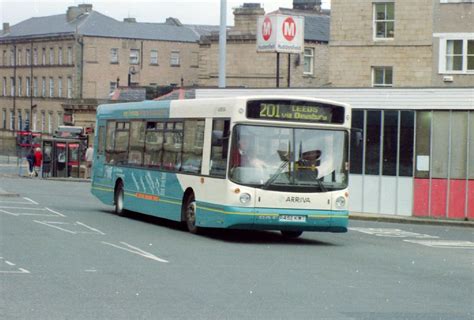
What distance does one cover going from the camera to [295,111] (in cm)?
2139

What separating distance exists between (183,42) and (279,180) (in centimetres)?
9528

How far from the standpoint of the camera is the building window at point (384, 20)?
163 feet

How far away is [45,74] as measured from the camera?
112875 mm

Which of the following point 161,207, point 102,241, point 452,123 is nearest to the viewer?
point 102,241

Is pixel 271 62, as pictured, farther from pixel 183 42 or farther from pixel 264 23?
pixel 183 42

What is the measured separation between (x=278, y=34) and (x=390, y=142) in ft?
56.3

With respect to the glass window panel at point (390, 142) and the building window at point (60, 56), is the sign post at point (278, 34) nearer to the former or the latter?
the glass window panel at point (390, 142)

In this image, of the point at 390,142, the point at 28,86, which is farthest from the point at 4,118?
the point at 390,142

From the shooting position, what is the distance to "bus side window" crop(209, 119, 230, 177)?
2116 centimetres

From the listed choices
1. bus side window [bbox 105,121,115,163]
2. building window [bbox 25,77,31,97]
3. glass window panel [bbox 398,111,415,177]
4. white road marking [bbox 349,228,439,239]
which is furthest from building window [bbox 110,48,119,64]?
white road marking [bbox 349,228,439,239]

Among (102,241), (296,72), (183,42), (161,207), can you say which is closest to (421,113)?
(161,207)

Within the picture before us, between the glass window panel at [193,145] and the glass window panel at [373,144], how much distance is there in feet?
40.3

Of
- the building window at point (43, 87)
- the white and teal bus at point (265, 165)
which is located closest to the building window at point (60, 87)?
the building window at point (43, 87)

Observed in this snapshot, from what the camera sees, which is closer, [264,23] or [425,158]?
[425,158]
